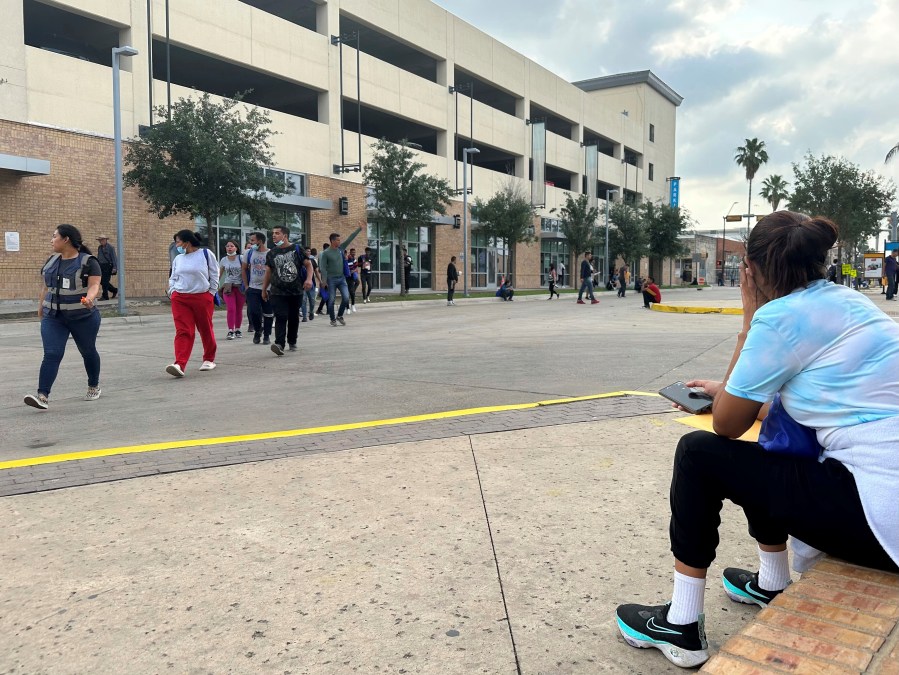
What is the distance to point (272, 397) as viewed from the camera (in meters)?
6.88

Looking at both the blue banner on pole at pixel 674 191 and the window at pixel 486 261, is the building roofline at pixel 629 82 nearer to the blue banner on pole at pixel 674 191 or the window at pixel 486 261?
the blue banner on pole at pixel 674 191

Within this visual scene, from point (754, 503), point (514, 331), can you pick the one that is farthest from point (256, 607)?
point (514, 331)

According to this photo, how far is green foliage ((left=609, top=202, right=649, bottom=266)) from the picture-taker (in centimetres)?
5078

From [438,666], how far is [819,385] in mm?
1422

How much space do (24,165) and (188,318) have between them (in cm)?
1461

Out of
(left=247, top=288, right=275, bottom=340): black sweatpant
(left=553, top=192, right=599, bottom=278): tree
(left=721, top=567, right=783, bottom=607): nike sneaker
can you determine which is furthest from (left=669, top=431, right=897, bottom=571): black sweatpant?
(left=553, top=192, right=599, bottom=278): tree

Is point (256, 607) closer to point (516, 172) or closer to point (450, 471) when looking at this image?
point (450, 471)

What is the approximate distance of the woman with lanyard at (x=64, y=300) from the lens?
6496mm

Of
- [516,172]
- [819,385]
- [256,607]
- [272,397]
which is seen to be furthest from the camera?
[516,172]

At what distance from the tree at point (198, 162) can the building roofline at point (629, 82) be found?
50.7 meters

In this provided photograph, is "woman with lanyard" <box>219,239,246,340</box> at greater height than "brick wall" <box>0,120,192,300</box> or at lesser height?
lesser

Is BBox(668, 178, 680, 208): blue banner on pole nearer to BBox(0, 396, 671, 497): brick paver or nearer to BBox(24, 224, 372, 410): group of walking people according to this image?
BBox(24, 224, 372, 410): group of walking people

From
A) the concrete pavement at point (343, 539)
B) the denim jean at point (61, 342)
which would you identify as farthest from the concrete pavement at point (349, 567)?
the denim jean at point (61, 342)

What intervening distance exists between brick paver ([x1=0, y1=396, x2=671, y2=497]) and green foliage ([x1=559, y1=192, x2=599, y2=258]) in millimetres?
40146
